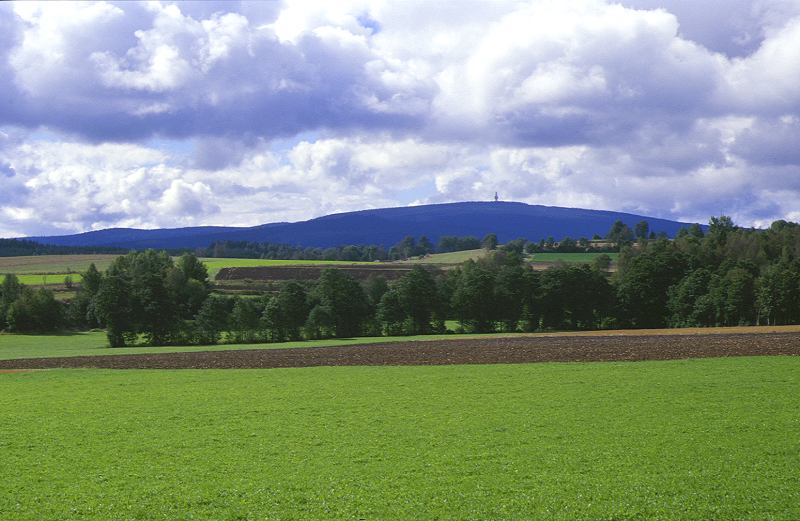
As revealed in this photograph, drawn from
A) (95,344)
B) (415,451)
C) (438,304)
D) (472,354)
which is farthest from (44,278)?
(415,451)

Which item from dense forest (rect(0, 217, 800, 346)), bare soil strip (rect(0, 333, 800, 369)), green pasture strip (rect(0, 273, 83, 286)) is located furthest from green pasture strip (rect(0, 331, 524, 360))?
green pasture strip (rect(0, 273, 83, 286))

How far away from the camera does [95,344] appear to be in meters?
95.4

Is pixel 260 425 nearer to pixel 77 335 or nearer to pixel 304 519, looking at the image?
pixel 304 519

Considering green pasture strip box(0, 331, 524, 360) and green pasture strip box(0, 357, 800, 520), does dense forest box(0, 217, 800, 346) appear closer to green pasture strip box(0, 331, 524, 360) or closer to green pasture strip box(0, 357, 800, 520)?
green pasture strip box(0, 331, 524, 360)

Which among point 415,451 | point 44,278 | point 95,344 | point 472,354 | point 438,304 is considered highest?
point 44,278

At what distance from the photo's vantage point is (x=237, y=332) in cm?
9738

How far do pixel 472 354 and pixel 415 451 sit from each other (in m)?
37.9

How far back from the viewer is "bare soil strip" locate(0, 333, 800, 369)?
53969mm

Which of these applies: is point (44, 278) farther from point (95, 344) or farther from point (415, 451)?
point (415, 451)

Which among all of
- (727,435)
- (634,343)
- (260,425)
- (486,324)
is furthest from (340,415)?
(486,324)

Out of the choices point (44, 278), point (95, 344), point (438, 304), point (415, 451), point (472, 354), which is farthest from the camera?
point (44, 278)

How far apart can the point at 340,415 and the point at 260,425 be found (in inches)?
135

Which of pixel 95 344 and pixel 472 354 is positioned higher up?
pixel 472 354

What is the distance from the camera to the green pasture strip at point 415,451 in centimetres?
1742
